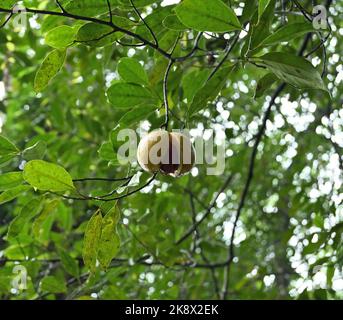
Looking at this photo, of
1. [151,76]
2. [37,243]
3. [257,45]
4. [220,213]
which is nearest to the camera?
[257,45]

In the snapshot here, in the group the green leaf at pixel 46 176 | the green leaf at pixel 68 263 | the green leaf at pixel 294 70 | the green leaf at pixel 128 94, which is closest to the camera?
the green leaf at pixel 294 70

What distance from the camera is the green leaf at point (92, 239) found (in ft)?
2.73

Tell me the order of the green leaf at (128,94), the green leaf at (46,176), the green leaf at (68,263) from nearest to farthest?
the green leaf at (46,176) < the green leaf at (128,94) < the green leaf at (68,263)

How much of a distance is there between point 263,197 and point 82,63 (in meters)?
0.93

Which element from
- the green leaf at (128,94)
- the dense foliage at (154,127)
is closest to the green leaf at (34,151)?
the dense foliage at (154,127)

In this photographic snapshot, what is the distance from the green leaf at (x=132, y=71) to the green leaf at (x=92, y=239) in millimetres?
249

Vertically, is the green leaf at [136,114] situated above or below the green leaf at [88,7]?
below

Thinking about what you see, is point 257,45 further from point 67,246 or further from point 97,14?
point 67,246

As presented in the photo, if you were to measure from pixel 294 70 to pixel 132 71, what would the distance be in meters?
0.35

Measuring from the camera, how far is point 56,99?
2.12m

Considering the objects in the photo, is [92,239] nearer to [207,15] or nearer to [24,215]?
[24,215]

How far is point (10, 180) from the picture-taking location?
863mm

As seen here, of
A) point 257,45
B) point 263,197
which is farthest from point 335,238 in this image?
point 263,197

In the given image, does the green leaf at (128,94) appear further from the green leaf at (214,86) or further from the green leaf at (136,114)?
the green leaf at (214,86)
